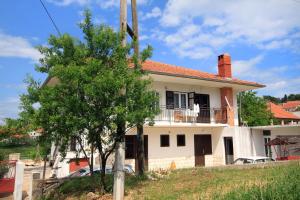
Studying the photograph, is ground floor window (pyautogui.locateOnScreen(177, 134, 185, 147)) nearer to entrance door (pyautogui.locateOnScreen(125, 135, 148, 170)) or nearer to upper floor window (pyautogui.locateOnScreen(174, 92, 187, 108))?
upper floor window (pyautogui.locateOnScreen(174, 92, 187, 108))

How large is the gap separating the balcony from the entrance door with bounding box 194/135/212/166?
53.8 inches

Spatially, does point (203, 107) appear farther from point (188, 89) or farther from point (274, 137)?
point (274, 137)

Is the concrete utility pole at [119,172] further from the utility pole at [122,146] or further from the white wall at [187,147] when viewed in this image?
the white wall at [187,147]

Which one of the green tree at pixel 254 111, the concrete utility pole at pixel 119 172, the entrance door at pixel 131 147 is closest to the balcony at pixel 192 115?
the entrance door at pixel 131 147

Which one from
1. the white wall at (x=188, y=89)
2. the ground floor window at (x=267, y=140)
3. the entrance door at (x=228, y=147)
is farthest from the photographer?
→ the ground floor window at (x=267, y=140)

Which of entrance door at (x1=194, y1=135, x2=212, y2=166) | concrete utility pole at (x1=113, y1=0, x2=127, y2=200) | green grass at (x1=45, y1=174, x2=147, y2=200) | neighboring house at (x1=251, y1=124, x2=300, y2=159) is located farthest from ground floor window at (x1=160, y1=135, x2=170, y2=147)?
concrete utility pole at (x1=113, y1=0, x2=127, y2=200)

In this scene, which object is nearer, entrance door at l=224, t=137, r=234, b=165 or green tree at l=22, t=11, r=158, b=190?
green tree at l=22, t=11, r=158, b=190

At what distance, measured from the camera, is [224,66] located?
2466cm

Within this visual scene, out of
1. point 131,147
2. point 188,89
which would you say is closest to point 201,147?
point 188,89

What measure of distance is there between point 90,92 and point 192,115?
12.9 m

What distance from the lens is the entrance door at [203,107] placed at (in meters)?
22.2

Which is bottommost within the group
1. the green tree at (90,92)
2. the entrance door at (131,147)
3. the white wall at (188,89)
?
the entrance door at (131,147)

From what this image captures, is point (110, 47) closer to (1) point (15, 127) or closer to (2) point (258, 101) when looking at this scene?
(1) point (15, 127)

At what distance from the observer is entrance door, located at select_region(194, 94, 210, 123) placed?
22.2 metres
